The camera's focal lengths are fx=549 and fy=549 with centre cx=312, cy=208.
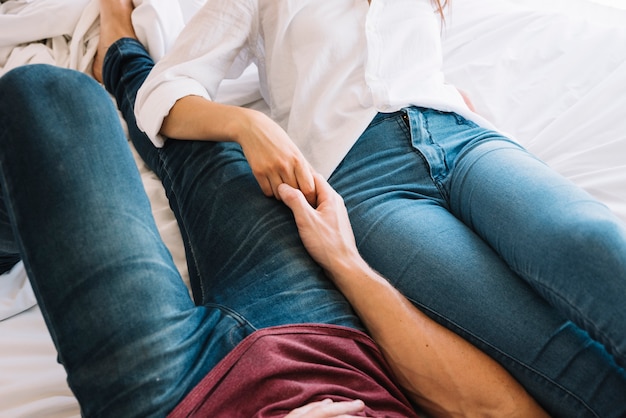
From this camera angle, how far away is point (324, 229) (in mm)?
825

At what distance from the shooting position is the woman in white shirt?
693 mm

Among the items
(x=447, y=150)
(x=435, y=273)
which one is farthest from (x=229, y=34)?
(x=435, y=273)

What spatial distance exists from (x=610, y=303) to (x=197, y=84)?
73 centimetres

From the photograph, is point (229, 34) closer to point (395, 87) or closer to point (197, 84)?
point (197, 84)

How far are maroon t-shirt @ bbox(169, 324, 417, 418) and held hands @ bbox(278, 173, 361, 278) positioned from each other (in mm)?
124

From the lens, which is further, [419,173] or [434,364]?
[419,173]

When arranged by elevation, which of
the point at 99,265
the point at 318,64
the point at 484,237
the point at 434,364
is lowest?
the point at 434,364

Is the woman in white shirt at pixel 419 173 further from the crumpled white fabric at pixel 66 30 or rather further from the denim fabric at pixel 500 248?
the crumpled white fabric at pixel 66 30

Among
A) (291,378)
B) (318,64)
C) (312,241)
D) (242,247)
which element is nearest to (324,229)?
(312,241)

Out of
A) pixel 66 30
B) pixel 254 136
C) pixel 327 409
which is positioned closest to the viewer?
pixel 327 409

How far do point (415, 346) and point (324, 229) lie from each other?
21 centimetres

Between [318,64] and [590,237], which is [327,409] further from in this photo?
[318,64]

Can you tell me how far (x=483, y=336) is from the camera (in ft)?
2.49

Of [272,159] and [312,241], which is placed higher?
[272,159]
